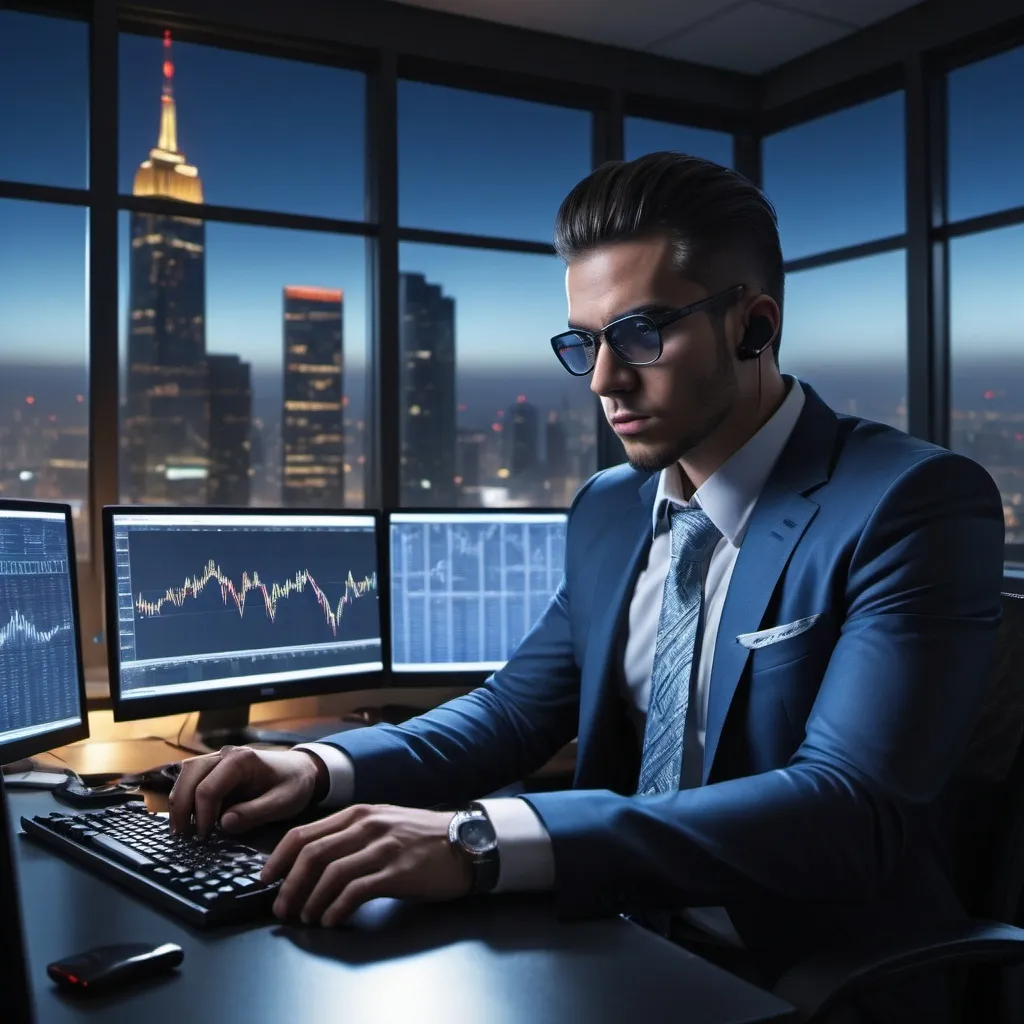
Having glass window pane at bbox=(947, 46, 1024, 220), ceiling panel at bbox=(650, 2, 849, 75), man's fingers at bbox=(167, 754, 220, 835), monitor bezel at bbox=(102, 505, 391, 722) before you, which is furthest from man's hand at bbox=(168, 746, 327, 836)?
glass window pane at bbox=(947, 46, 1024, 220)

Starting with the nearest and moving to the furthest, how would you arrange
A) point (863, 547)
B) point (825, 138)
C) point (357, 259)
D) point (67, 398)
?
point (863, 547), point (67, 398), point (357, 259), point (825, 138)

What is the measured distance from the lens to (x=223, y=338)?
347 cm

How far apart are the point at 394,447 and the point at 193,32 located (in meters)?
1.44

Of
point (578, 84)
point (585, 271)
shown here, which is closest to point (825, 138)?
point (578, 84)

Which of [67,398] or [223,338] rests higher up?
[223,338]

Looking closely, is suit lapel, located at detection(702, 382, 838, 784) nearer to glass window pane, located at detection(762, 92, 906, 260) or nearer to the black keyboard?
the black keyboard

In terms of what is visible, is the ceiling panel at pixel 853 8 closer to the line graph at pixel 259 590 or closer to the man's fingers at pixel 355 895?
the line graph at pixel 259 590

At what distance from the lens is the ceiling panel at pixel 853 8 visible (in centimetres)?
364

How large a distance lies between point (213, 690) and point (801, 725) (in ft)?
4.10

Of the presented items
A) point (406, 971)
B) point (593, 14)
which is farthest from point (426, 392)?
point (406, 971)

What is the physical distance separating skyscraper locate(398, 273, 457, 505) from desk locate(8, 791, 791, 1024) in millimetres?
2714

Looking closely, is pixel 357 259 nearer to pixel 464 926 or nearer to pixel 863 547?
pixel 863 547

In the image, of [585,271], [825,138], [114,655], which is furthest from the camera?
[825,138]

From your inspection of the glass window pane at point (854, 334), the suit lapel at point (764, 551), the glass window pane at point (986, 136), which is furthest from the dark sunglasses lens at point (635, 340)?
the glass window pane at point (986, 136)
